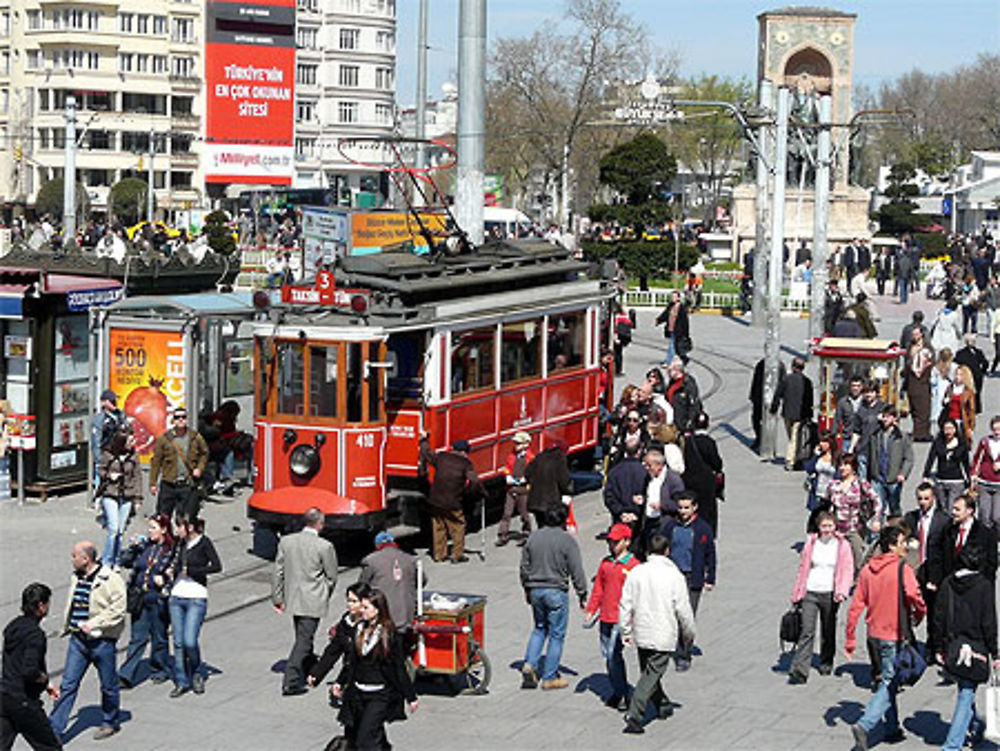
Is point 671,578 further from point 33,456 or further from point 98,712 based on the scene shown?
point 33,456

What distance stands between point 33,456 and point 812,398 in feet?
32.7

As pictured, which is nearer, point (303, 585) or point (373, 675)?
point (373, 675)

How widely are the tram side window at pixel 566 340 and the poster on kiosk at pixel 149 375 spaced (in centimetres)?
423

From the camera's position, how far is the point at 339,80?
342 ft

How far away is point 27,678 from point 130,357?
10.9 m

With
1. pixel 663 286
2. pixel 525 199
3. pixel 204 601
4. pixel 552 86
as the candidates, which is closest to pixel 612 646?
pixel 204 601

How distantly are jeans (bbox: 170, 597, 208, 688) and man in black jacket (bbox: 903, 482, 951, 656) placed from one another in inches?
208

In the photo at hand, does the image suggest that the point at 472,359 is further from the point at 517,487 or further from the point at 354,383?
the point at 354,383

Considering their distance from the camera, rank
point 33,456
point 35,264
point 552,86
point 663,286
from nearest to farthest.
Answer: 1. point 33,456
2. point 35,264
3. point 663,286
4. point 552,86

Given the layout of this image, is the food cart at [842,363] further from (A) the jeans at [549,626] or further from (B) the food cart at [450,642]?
(B) the food cart at [450,642]

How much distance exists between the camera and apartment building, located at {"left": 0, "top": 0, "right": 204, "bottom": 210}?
320 feet

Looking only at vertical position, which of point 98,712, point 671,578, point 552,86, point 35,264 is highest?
point 552,86

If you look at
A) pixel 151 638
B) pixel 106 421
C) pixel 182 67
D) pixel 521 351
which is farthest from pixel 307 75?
pixel 151 638

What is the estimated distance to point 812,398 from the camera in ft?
85.0
